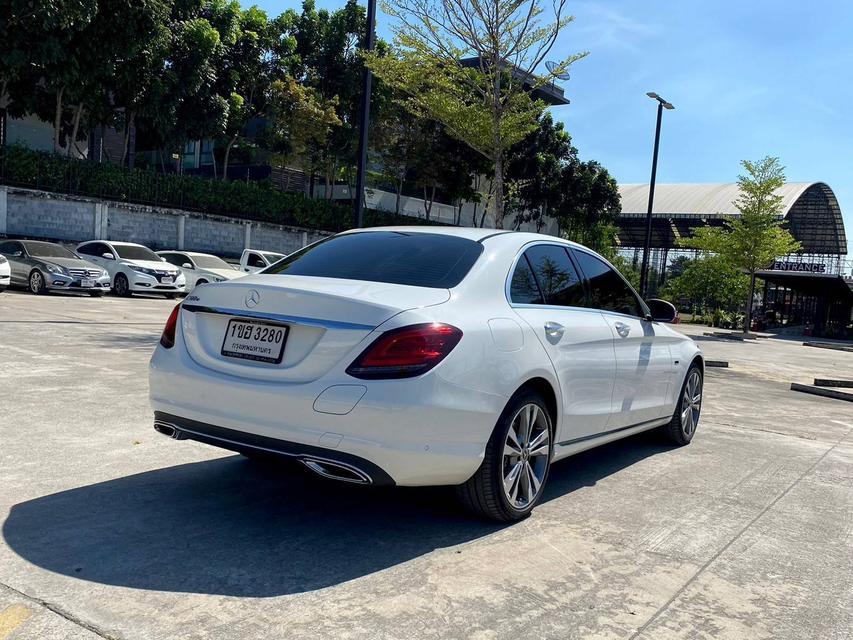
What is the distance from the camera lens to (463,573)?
3.52 meters

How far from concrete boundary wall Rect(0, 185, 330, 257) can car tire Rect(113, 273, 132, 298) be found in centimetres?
589

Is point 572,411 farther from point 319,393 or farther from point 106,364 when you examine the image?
point 106,364

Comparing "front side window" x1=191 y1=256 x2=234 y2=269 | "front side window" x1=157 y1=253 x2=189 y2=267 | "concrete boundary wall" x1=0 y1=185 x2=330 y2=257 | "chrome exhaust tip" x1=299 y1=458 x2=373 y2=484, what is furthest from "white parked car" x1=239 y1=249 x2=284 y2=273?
"chrome exhaust tip" x1=299 y1=458 x2=373 y2=484

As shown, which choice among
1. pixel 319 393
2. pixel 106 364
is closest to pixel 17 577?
pixel 319 393

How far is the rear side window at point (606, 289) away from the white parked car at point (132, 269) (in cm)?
1886

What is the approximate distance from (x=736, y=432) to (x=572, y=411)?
365cm

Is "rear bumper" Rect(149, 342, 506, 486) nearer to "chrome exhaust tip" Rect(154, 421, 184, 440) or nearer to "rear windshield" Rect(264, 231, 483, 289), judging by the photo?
"chrome exhaust tip" Rect(154, 421, 184, 440)

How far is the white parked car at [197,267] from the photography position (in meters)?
24.2

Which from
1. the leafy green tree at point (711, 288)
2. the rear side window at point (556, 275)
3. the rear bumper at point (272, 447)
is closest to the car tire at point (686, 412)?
the rear side window at point (556, 275)

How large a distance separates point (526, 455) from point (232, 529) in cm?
156

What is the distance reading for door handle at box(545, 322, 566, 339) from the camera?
4.50m

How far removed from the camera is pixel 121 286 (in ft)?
74.6

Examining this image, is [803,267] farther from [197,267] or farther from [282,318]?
[282,318]

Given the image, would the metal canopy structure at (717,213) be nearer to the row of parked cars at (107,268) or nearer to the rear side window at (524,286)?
the row of parked cars at (107,268)
